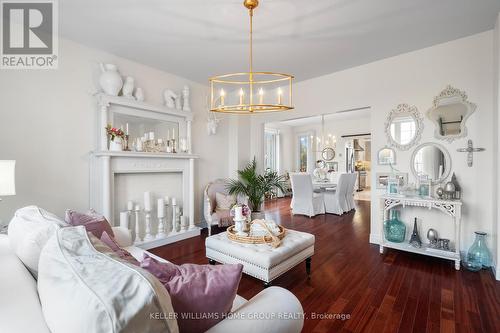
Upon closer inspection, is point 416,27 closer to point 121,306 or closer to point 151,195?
point 121,306

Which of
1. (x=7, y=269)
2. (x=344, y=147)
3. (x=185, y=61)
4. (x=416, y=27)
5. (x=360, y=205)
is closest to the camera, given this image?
(x=7, y=269)

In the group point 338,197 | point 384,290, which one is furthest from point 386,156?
point 338,197

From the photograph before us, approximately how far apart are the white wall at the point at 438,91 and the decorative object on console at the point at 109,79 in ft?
10.4

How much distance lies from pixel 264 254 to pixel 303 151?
24.3 feet

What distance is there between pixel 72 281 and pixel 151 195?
10.3ft

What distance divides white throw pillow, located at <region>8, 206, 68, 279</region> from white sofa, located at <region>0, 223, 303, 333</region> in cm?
4

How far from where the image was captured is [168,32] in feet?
8.91

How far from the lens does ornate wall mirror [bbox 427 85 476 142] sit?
2.88 metres

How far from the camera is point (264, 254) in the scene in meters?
2.08

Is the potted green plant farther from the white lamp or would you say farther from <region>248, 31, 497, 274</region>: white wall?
the white lamp

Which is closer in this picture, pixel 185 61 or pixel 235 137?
pixel 185 61

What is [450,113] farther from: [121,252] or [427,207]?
[121,252]

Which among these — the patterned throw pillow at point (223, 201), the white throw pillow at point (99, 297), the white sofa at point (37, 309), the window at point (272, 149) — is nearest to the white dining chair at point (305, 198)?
the patterned throw pillow at point (223, 201)

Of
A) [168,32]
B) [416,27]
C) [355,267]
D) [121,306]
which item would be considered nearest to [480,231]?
[355,267]
